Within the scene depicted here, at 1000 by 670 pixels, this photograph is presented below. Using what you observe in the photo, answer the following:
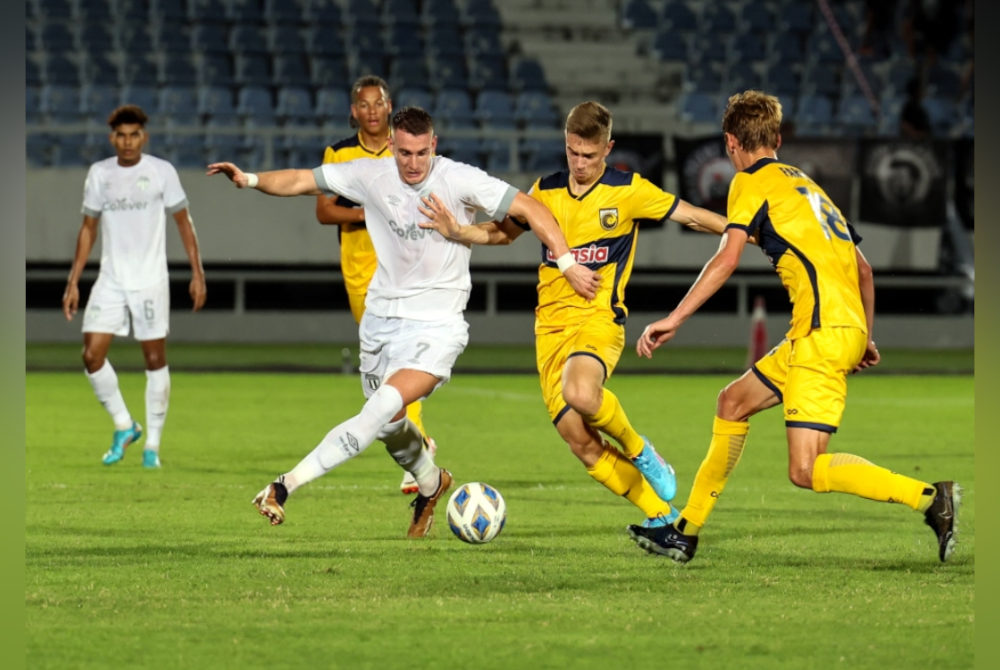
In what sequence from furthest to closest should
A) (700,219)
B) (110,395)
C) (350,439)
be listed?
(110,395), (700,219), (350,439)

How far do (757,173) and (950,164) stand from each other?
59.0ft

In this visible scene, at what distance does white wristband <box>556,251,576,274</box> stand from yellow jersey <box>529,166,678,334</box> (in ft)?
1.45

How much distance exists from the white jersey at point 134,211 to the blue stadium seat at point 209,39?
1528 centimetres

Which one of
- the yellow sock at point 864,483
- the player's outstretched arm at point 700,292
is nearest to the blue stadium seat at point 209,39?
the player's outstretched arm at point 700,292

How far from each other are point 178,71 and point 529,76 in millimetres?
5876

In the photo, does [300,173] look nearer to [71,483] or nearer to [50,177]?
[71,483]

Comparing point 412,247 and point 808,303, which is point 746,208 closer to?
point 808,303

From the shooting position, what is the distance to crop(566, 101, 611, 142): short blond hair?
7117mm

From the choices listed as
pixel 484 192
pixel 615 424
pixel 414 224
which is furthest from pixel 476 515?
pixel 484 192

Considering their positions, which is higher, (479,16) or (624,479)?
(479,16)

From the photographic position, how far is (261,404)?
49.6 feet

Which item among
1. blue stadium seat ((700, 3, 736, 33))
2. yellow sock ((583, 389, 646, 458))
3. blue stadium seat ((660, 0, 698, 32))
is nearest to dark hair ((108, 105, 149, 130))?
yellow sock ((583, 389, 646, 458))

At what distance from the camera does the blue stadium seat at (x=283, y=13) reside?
26.2 meters

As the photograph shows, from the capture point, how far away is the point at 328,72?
83.7ft
